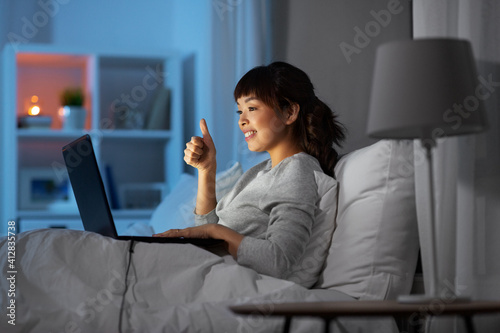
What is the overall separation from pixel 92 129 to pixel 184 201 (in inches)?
62.1

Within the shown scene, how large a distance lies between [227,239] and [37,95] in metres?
2.89

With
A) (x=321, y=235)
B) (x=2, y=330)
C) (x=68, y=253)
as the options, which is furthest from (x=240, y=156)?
(x=2, y=330)

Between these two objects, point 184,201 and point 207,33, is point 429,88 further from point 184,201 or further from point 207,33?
point 207,33

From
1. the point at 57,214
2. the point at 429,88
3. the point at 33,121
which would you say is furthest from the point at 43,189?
the point at 429,88

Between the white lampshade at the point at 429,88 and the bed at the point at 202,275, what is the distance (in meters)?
0.45

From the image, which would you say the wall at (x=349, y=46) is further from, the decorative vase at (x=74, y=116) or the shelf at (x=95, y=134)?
the decorative vase at (x=74, y=116)

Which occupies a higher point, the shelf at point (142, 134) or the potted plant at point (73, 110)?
the potted plant at point (73, 110)

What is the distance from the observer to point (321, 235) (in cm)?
172

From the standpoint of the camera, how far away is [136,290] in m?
1.48

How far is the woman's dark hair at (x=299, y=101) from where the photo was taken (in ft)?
6.40

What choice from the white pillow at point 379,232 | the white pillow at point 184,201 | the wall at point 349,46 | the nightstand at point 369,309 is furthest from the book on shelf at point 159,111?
the nightstand at point 369,309

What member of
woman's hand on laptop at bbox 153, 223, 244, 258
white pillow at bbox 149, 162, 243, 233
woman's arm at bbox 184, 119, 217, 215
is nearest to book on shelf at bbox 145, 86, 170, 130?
white pillow at bbox 149, 162, 243, 233

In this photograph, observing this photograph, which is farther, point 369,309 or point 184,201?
point 184,201

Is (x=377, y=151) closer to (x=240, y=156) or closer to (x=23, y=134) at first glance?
(x=240, y=156)
